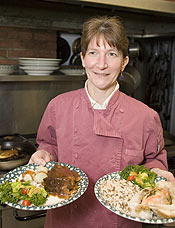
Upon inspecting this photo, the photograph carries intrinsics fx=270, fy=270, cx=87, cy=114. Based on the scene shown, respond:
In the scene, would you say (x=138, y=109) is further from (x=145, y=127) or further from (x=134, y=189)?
(x=134, y=189)

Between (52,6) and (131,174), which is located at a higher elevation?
(52,6)

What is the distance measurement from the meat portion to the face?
440 millimetres

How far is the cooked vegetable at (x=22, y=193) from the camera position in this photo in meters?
1.05

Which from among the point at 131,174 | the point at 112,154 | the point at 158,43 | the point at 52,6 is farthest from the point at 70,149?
the point at 158,43

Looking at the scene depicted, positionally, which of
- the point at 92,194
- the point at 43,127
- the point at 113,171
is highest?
the point at 43,127

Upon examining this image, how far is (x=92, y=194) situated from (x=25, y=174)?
37 centimetres

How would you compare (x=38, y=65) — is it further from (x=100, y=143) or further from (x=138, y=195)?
(x=138, y=195)

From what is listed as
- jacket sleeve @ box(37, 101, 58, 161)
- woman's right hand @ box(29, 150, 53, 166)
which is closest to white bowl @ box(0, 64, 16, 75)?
jacket sleeve @ box(37, 101, 58, 161)

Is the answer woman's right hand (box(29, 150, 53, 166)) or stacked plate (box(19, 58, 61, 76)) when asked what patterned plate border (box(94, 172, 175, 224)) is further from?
stacked plate (box(19, 58, 61, 76))

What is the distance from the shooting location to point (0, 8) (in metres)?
2.27

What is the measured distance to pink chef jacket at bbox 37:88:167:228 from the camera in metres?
1.36

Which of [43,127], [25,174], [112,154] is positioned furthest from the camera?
[43,127]

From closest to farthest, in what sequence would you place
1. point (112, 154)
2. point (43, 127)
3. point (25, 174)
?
point (25, 174), point (112, 154), point (43, 127)

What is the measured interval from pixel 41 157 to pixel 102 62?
22.8 inches
